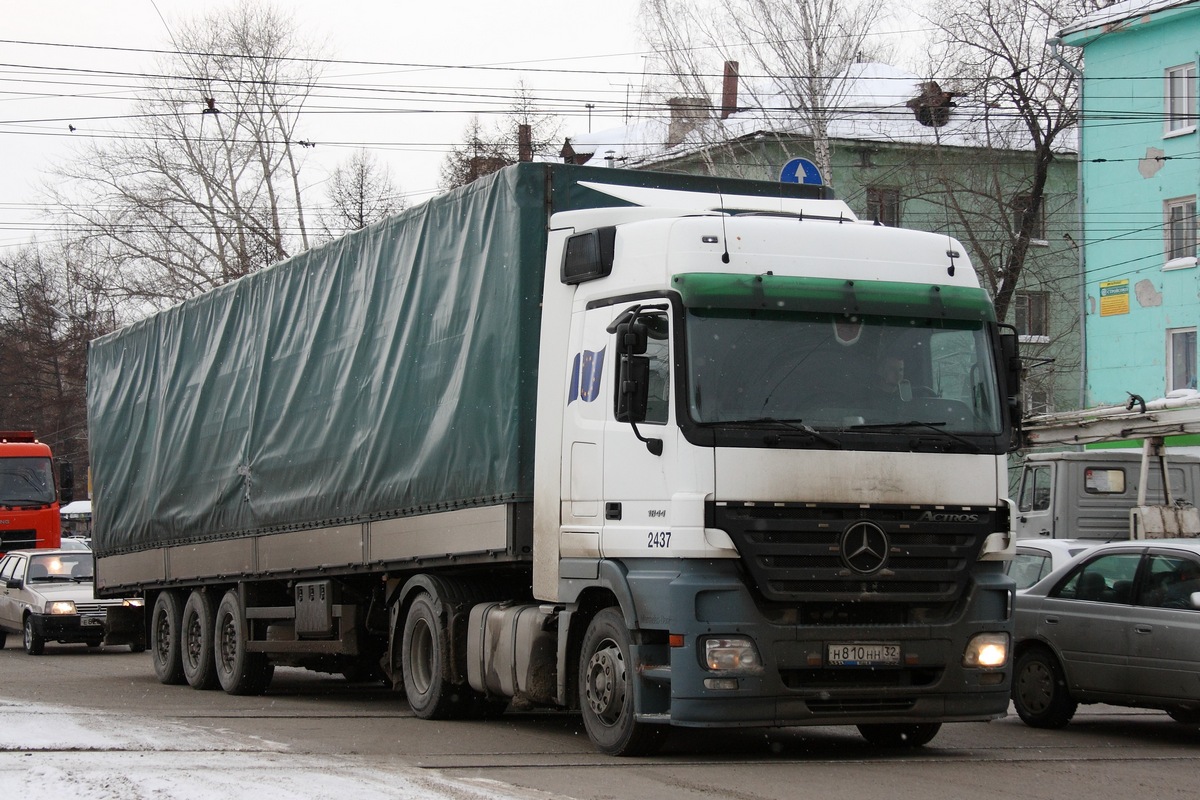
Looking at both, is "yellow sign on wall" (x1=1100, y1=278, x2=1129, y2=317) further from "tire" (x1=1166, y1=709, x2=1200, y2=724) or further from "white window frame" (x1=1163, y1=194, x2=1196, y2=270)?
"tire" (x1=1166, y1=709, x2=1200, y2=724)

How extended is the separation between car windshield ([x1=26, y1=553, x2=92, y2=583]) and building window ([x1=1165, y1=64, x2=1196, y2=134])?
25.2 meters

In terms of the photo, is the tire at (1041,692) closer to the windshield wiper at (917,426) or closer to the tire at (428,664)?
the windshield wiper at (917,426)

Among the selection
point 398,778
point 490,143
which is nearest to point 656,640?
point 398,778

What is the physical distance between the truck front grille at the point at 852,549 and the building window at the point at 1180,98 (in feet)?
98.0

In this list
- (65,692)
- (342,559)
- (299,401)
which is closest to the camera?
(342,559)

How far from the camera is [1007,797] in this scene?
8367mm

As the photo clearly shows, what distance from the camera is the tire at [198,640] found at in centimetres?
1681

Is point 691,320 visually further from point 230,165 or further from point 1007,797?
point 230,165

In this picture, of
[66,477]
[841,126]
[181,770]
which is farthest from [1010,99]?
[181,770]

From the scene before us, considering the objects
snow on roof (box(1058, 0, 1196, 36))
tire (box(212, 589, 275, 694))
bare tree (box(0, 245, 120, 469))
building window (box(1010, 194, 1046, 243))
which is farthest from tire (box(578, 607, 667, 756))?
bare tree (box(0, 245, 120, 469))

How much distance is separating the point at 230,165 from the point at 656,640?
39448 millimetres

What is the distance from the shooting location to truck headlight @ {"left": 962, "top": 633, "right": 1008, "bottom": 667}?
9711mm

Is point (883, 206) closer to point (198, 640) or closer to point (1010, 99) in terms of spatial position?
point (1010, 99)

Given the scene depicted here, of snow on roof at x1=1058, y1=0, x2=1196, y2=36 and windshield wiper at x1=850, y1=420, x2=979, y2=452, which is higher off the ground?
snow on roof at x1=1058, y1=0, x2=1196, y2=36
